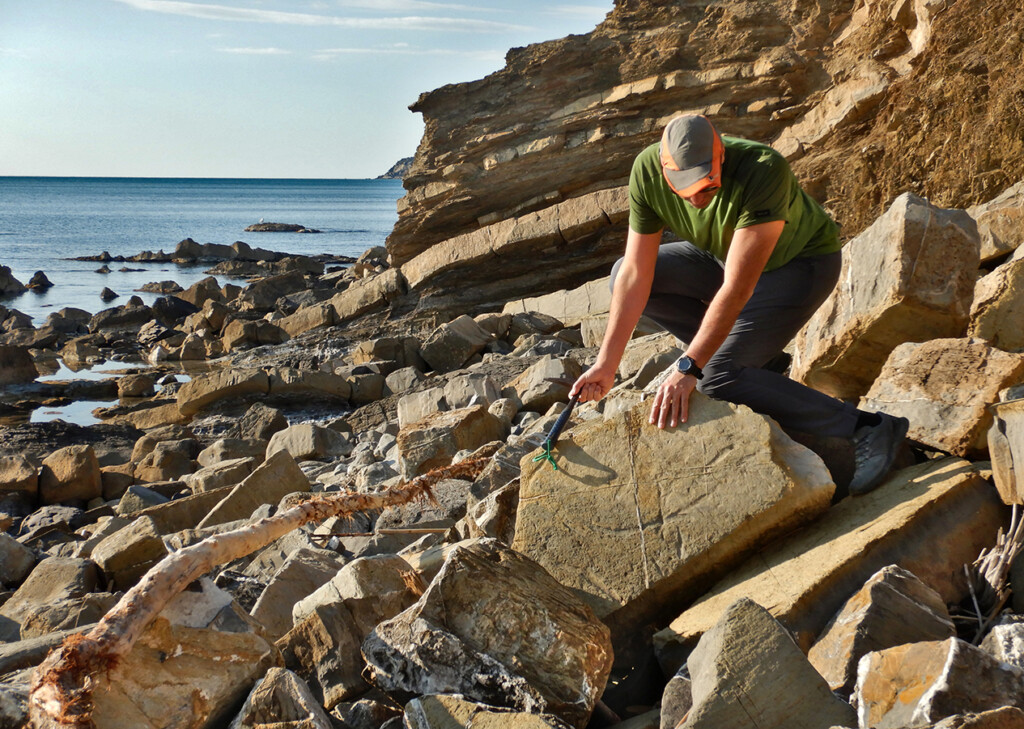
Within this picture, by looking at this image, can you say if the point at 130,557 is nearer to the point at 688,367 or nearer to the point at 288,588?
the point at 288,588

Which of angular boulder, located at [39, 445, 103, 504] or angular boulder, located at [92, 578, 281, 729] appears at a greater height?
angular boulder, located at [92, 578, 281, 729]

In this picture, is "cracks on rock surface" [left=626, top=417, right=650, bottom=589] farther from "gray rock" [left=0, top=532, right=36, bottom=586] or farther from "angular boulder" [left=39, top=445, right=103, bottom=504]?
"angular boulder" [left=39, top=445, right=103, bottom=504]

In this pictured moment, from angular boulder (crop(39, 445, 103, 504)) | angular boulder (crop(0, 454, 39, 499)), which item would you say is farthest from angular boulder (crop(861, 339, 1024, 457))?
angular boulder (crop(0, 454, 39, 499))

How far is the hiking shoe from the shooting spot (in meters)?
3.21

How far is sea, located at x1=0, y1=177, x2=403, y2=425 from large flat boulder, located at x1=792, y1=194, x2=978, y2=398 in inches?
424

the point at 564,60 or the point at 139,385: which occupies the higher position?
the point at 564,60

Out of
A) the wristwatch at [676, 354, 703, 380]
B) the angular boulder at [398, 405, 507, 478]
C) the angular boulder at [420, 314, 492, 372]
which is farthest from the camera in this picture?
the angular boulder at [420, 314, 492, 372]

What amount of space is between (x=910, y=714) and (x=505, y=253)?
12676 millimetres

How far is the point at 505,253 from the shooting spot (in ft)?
47.3

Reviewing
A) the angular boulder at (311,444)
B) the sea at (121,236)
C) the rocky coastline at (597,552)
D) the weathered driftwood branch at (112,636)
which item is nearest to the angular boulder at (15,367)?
the sea at (121,236)

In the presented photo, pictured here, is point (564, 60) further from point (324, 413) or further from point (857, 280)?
point (857, 280)

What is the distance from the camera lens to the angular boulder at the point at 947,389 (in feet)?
10.9

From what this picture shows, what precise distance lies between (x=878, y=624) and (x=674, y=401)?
3.30ft

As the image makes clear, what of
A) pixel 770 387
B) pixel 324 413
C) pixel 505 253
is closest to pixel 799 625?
pixel 770 387
